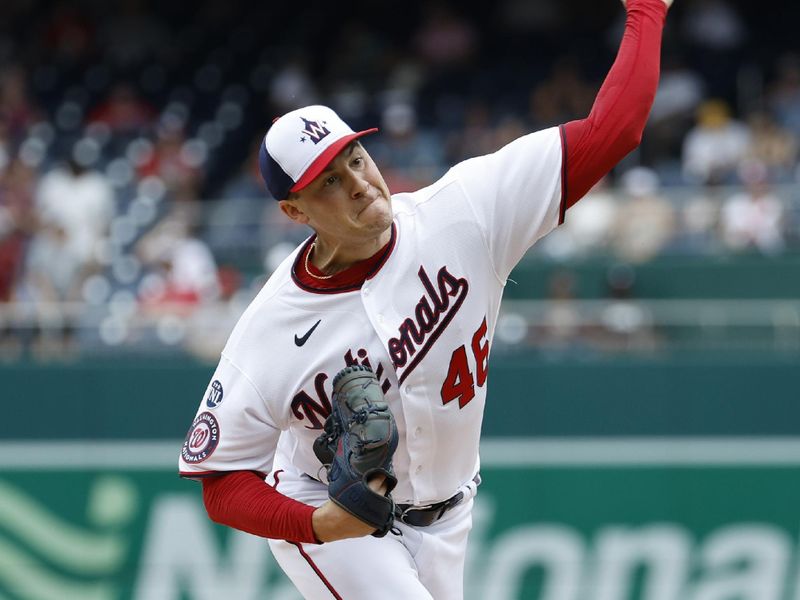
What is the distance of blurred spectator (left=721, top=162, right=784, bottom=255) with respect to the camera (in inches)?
333

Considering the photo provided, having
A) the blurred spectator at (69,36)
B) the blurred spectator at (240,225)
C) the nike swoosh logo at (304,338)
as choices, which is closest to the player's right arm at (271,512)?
the nike swoosh logo at (304,338)

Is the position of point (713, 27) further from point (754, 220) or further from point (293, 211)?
point (293, 211)

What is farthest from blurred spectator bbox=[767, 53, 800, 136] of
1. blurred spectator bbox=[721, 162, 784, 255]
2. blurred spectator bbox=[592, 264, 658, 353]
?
blurred spectator bbox=[592, 264, 658, 353]

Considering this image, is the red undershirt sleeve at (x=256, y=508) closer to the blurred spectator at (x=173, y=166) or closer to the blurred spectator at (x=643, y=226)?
the blurred spectator at (x=643, y=226)

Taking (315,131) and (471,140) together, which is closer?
(315,131)

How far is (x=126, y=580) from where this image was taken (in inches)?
301

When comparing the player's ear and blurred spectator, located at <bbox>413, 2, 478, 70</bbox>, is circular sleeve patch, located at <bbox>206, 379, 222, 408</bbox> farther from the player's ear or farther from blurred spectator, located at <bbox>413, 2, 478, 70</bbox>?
blurred spectator, located at <bbox>413, 2, 478, 70</bbox>

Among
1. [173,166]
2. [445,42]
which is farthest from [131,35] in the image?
[173,166]

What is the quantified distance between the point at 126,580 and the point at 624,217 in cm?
373

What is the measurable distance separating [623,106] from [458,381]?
842mm

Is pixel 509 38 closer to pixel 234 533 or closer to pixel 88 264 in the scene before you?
pixel 88 264

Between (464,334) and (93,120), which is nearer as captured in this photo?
(464,334)

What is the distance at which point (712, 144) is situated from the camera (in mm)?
9812

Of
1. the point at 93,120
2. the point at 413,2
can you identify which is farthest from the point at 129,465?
the point at 413,2
